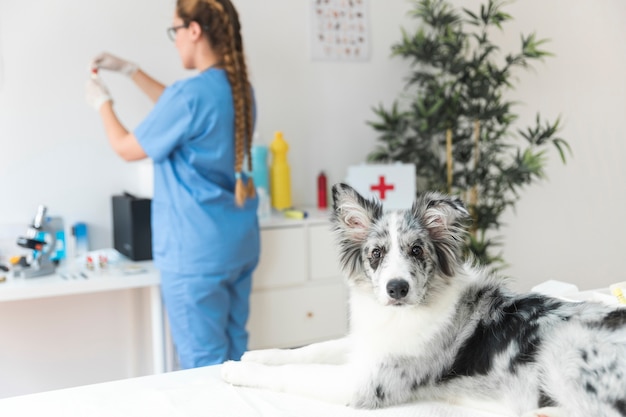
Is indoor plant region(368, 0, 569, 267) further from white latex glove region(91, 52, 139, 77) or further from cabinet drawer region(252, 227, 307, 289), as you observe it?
white latex glove region(91, 52, 139, 77)

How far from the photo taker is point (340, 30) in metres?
3.24

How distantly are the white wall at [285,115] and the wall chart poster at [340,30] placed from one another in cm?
6

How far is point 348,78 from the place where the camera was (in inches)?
130

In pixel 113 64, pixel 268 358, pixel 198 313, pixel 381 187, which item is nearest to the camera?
pixel 268 358

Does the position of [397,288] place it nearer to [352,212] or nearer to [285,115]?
[352,212]

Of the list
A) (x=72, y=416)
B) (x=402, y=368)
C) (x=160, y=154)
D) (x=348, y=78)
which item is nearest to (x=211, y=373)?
(x=72, y=416)

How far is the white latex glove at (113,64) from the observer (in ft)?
8.04

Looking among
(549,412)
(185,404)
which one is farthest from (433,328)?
(185,404)

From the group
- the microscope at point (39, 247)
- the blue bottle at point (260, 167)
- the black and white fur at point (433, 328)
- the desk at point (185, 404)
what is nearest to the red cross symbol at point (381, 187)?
the blue bottle at point (260, 167)

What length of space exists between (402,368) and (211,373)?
428 millimetres

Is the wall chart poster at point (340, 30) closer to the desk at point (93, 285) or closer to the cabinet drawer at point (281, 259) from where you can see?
the cabinet drawer at point (281, 259)

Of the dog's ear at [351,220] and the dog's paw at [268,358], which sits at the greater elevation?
the dog's ear at [351,220]

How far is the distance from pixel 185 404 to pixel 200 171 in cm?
128

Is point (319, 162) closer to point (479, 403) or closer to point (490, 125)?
point (490, 125)
